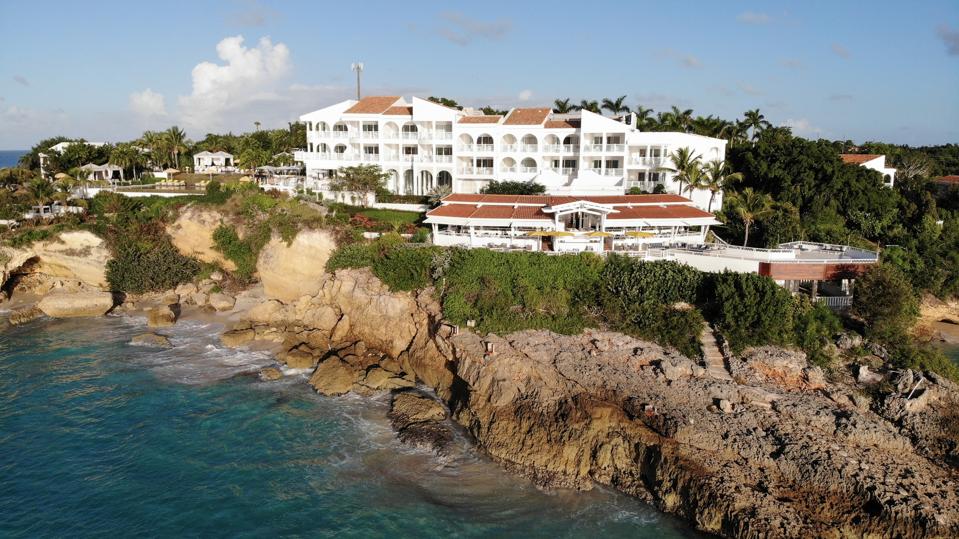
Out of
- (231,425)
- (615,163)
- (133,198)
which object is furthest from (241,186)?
(615,163)

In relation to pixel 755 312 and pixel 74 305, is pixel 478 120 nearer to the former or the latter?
pixel 755 312

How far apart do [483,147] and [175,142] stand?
1487 inches

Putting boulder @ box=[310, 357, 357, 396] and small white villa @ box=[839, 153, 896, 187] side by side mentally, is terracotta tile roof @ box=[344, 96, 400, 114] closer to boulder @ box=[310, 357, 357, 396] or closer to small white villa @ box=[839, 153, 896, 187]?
boulder @ box=[310, 357, 357, 396]

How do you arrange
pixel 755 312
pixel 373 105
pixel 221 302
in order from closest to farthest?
pixel 755 312, pixel 221 302, pixel 373 105

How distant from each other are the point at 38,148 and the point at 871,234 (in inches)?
3540

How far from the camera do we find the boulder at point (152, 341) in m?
33.9

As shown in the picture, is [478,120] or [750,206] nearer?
[750,206]

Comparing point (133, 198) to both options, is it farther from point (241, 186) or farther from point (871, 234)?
point (871, 234)

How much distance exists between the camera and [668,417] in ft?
75.9

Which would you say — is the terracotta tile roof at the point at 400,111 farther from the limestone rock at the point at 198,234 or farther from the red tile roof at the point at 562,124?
the limestone rock at the point at 198,234

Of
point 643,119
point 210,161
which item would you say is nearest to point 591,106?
point 643,119

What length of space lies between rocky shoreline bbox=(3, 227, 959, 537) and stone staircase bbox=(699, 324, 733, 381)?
0.32 metres

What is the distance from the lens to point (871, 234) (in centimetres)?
4150

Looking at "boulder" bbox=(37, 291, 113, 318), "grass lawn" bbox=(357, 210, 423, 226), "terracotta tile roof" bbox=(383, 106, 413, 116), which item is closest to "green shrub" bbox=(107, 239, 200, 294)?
"boulder" bbox=(37, 291, 113, 318)
